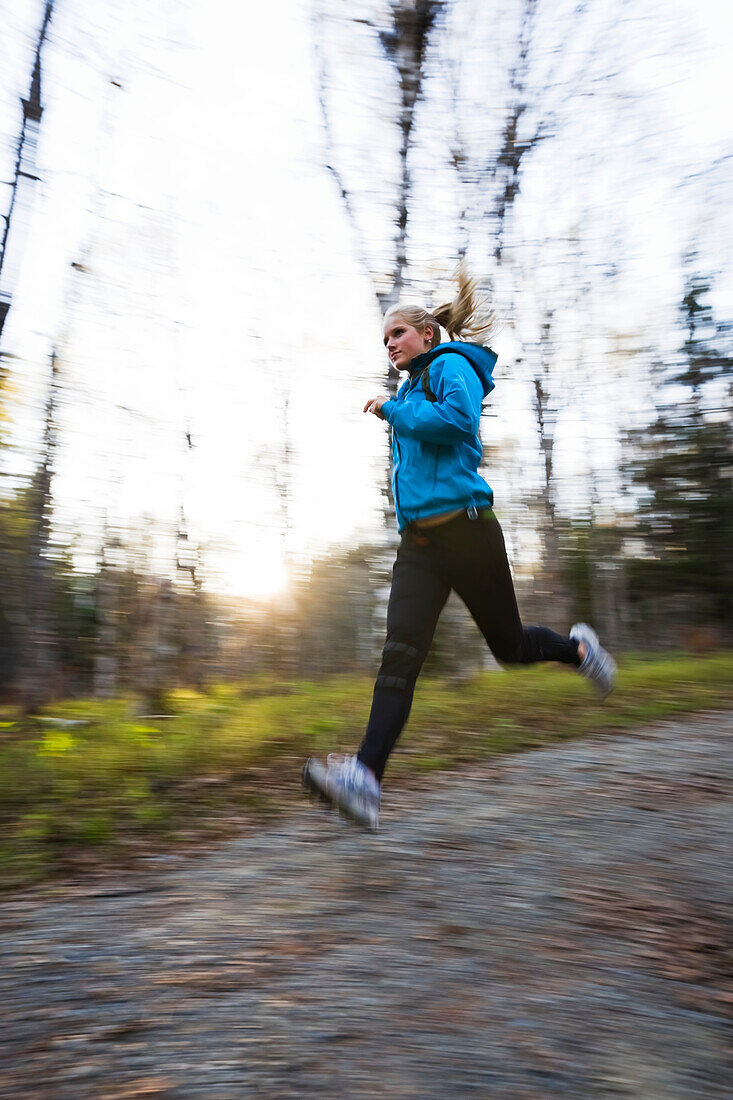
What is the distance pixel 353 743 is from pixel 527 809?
5.82 ft

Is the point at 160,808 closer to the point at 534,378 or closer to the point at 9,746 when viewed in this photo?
the point at 9,746

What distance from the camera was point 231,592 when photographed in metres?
9.61

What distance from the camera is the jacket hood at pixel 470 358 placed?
326 cm

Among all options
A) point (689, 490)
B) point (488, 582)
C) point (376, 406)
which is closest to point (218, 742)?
point (488, 582)

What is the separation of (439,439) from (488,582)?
637 millimetres

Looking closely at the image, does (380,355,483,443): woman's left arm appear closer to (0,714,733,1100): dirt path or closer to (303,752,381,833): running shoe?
(303,752,381,833): running shoe

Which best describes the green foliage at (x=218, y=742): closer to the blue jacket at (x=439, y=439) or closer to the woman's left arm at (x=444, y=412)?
the blue jacket at (x=439, y=439)

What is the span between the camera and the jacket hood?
3.26 metres

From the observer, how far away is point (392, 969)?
6.20 feet

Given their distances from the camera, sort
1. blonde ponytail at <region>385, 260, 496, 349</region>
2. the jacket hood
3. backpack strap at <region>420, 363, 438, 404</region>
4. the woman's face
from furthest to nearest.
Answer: blonde ponytail at <region>385, 260, 496, 349</region> < the woman's face < the jacket hood < backpack strap at <region>420, 363, 438, 404</region>

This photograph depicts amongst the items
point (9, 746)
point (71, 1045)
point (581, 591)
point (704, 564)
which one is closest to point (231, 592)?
point (9, 746)

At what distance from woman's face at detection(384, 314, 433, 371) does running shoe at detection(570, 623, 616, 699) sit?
1555 mm

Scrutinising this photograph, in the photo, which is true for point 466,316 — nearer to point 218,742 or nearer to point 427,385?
point 427,385

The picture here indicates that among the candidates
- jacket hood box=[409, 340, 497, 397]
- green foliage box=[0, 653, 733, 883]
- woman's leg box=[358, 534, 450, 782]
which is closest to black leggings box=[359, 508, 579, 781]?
woman's leg box=[358, 534, 450, 782]
